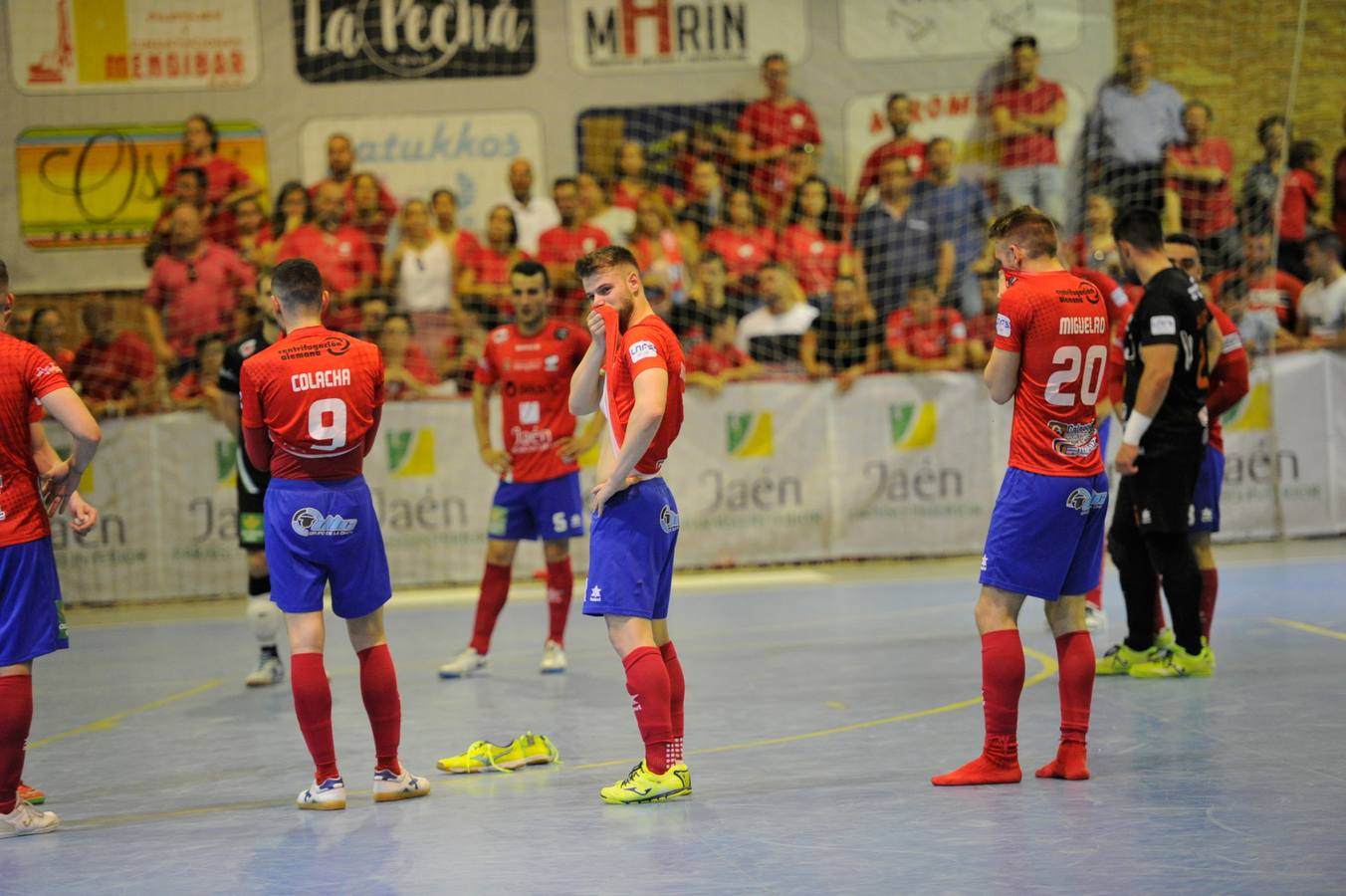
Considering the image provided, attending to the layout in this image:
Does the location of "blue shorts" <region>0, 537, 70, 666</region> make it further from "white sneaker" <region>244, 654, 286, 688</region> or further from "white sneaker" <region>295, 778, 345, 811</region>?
"white sneaker" <region>244, 654, 286, 688</region>

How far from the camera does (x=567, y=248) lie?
48.9ft

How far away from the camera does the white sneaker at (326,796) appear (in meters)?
6.07

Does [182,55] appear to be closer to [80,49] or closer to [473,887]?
[80,49]

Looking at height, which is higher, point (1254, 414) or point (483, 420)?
point (483, 420)

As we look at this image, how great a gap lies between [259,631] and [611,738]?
299cm

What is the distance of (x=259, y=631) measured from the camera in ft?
30.5

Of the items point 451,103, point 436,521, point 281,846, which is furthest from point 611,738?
point 451,103

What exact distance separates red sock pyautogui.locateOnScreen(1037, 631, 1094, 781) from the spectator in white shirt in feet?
33.2

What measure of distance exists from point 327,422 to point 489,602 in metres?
3.38

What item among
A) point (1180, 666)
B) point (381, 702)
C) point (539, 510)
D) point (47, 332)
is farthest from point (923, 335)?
point (381, 702)

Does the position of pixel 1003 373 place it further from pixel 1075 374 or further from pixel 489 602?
pixel 489 602

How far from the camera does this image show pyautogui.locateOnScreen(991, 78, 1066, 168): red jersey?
627 inches

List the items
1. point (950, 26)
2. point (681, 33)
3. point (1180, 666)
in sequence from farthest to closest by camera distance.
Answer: point (681, 33), point (950, 26), point (1180, 666)

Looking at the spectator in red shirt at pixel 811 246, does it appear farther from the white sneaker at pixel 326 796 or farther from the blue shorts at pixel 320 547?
the white sneaker at pixel 326 796
